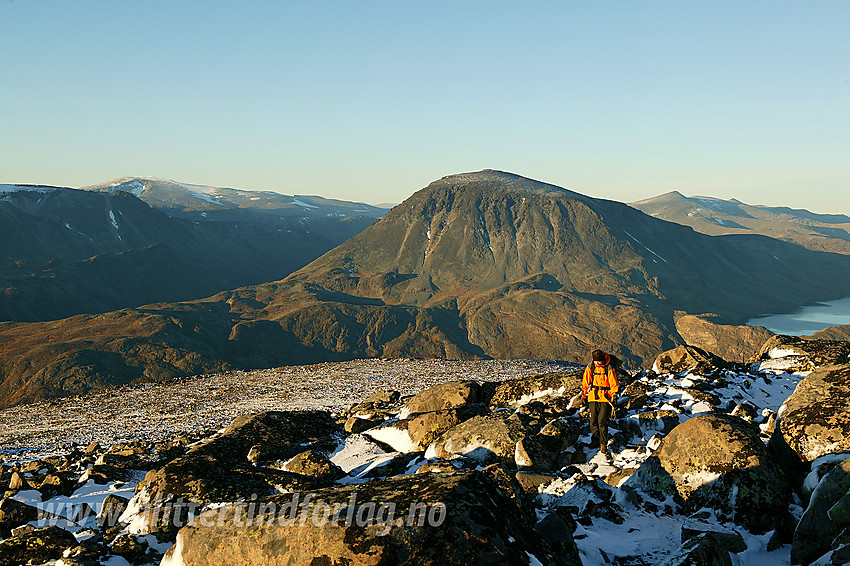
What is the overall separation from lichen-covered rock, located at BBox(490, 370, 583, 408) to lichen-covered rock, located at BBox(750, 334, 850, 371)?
8539 millimetres

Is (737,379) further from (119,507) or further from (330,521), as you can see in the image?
(119,507)

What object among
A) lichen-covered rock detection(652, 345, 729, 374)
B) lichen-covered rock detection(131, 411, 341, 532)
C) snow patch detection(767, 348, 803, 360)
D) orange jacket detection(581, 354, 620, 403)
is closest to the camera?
lichen-covered rock detection(131, 411, 341, 532)

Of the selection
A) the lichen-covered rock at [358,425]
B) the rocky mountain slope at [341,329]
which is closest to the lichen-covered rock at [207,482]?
the lichen-covered rock at [358,425]

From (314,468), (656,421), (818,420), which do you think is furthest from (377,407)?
(818,420)

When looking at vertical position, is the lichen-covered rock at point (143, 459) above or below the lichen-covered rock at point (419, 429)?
below

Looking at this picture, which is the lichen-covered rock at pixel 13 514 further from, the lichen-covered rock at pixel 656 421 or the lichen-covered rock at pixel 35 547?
the lichen-covered rock at pixel 656 421

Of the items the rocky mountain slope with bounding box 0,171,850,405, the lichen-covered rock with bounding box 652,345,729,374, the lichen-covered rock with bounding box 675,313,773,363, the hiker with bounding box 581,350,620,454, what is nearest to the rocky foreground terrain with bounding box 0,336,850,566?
the hiker with bounding box 581,350,620,454

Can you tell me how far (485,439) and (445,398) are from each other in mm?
8179

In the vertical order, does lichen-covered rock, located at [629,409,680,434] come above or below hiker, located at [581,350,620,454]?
below

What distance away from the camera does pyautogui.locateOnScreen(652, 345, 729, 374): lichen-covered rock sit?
24922 mm

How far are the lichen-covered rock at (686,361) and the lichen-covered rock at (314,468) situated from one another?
55.1ft

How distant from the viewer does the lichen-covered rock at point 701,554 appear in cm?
838

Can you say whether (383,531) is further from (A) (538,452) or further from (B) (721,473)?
(A) (538,452)

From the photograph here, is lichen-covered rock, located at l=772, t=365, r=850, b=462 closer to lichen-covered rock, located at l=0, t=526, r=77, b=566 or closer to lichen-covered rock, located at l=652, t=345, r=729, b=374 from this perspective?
lichen-covered rock, located at l=652, t=345, r=729, b=374
